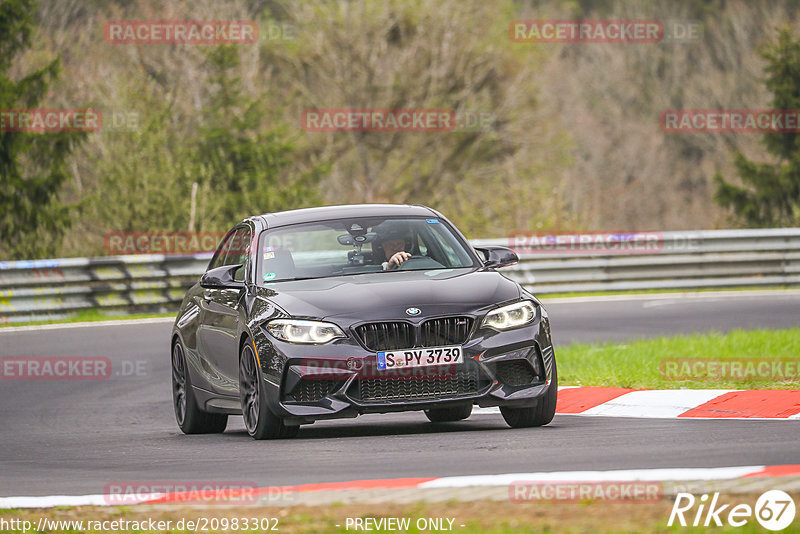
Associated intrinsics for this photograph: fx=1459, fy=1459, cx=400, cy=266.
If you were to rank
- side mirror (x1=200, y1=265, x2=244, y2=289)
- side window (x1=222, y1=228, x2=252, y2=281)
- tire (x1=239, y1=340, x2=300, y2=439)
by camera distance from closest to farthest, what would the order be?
1. tire (x1=239, y1=340, x2=300, y2=439)
2. side mirror (x1=200, y1=265, x2=244, y2=289)
3. side window (x1=222, y1=228, x2=252, y2=281)

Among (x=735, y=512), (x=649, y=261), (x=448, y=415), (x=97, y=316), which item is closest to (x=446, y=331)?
(x=448, y=415)

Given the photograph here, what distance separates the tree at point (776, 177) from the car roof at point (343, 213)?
21.6 metres

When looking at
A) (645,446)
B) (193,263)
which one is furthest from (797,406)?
(193,263)

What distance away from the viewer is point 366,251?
9992 mm

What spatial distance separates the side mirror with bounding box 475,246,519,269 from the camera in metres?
10.1

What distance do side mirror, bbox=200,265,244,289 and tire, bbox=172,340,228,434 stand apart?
42.9 inches

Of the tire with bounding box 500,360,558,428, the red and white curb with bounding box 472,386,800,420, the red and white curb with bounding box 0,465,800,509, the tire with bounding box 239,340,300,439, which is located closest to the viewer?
the red and white curb with bounding box 0,465,800,509

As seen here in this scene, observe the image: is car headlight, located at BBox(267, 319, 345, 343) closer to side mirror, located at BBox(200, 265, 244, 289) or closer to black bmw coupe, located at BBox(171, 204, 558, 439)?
black bmw coupe, located at BBox(171, 204, 558, 439)

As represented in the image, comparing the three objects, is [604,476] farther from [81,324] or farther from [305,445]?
[81,324]

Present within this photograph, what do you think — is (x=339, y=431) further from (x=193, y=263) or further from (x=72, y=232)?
(x=72, y=232)

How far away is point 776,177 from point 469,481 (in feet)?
85.4

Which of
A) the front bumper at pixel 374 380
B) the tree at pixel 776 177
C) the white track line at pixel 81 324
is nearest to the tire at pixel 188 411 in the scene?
the front bumper at pixel 374 380

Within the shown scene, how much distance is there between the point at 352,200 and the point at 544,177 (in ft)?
18.8

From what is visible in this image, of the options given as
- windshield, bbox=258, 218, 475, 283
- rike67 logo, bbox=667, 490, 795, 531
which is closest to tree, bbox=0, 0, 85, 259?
windshield, bbox=258, 218, 475, 283
